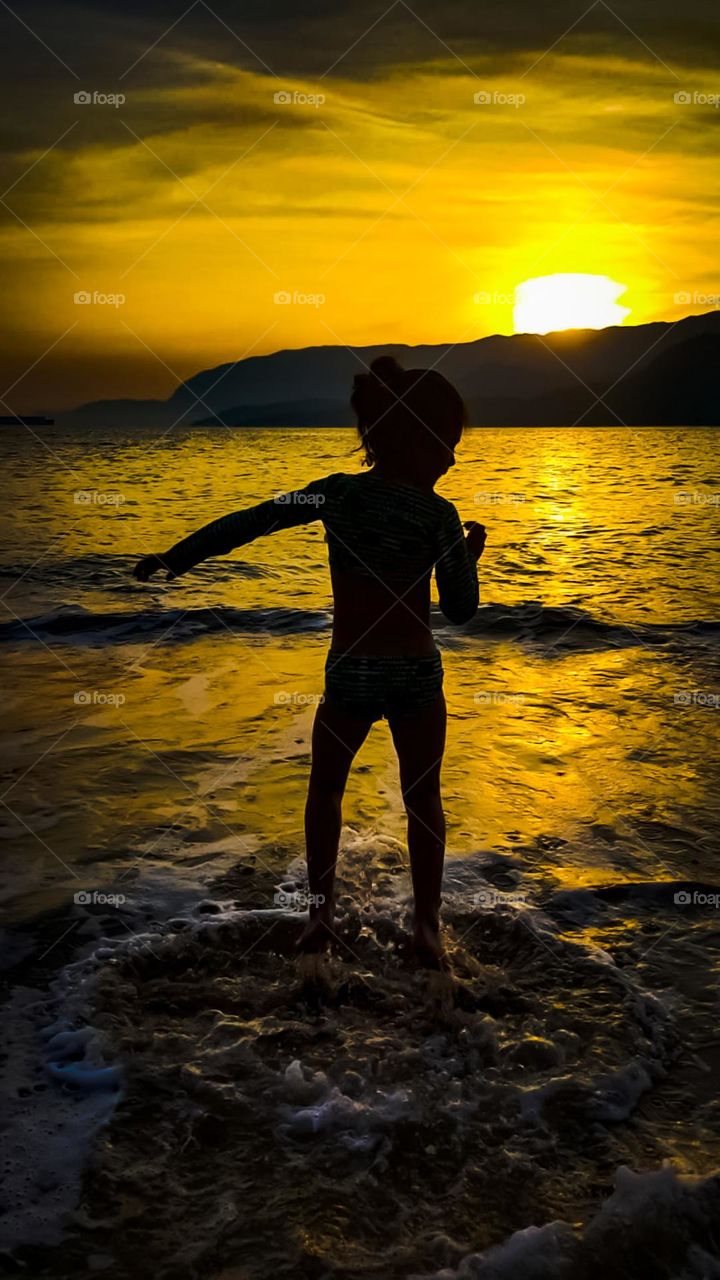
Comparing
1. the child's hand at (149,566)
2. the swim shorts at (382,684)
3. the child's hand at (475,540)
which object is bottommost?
the swim shorts at (382,684)

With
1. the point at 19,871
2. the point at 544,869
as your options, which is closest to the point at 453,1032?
the point at 544,869

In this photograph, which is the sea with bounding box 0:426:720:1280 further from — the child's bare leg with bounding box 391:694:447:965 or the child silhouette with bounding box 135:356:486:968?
the child silhouette with bounding box 135:356:486:968

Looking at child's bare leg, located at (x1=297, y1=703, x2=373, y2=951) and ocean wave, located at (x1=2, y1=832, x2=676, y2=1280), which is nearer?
ocean wave, located at (x1=2, y1=832, x2=676, y2=1280)

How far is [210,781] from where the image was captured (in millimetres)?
5625

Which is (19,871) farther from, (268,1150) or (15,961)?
(268,1150)

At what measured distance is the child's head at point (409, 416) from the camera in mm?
3119

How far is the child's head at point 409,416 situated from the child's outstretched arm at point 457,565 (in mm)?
204

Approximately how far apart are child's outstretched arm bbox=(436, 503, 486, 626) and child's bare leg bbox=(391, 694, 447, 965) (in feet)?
1.13

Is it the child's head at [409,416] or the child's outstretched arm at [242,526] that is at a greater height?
the child's head at [409,416]

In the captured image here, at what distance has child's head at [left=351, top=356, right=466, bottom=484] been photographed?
3.12 m

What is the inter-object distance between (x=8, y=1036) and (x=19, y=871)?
1383 mm

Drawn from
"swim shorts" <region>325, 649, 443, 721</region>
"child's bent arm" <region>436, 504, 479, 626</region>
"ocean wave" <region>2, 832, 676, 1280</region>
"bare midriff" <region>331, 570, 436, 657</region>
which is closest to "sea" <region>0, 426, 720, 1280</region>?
"ocean wave" <region>2, 832, 676, 1280</region>

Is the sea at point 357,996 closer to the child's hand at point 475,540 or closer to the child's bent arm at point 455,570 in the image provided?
the child's bent arm at point 455,570

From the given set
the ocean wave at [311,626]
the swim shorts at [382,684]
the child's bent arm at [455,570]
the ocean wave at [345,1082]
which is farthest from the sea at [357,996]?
the ocean wave at [311,626]
